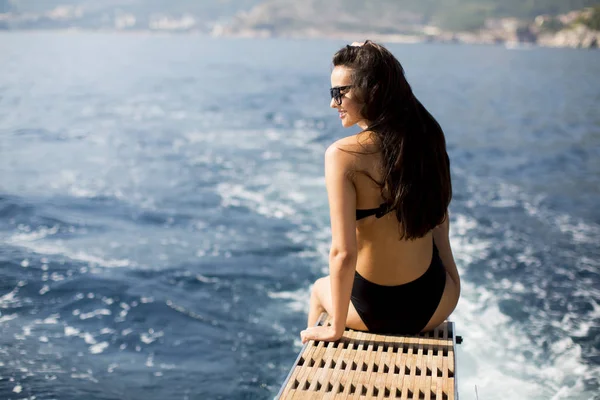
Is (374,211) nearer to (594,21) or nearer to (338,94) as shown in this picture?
(338,94)

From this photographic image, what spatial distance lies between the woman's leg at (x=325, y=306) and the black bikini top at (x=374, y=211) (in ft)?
1.76

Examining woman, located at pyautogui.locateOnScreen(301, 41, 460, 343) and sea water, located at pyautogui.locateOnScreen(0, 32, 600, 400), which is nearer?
woman, located at pyautogui.locateOnScreen(301, 41, 460, 343)

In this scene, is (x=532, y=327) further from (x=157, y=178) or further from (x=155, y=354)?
(x=157, y=178)

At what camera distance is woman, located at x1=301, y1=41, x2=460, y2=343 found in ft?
10.8

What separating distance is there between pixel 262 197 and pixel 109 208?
2.60 metres

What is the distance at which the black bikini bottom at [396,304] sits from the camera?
11.8ft

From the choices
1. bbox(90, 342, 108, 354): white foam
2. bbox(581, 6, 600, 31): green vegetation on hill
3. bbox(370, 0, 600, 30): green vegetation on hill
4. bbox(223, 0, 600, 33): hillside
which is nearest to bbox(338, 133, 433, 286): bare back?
bbox(90, 342, 108, 354): white foam

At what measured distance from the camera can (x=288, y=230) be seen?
10.1m

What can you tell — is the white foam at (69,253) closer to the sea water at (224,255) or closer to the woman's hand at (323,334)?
the sea water at (224,255)

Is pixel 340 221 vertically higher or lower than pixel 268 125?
higher

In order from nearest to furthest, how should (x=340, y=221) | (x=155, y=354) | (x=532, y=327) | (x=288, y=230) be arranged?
(x=340, y=221) → (x=155, y=354) → (x=532, y=327) → (x=288, y=230)

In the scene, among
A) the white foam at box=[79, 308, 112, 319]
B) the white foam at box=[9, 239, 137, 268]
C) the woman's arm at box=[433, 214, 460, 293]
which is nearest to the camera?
the woman's arm at box=[433, 214, 460, 293]

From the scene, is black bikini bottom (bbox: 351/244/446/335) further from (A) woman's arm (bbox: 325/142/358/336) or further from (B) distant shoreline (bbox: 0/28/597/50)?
(B) distant shoreline (bbox: 0/28/597/50)

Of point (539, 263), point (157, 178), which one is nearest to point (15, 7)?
point (157, 178)
